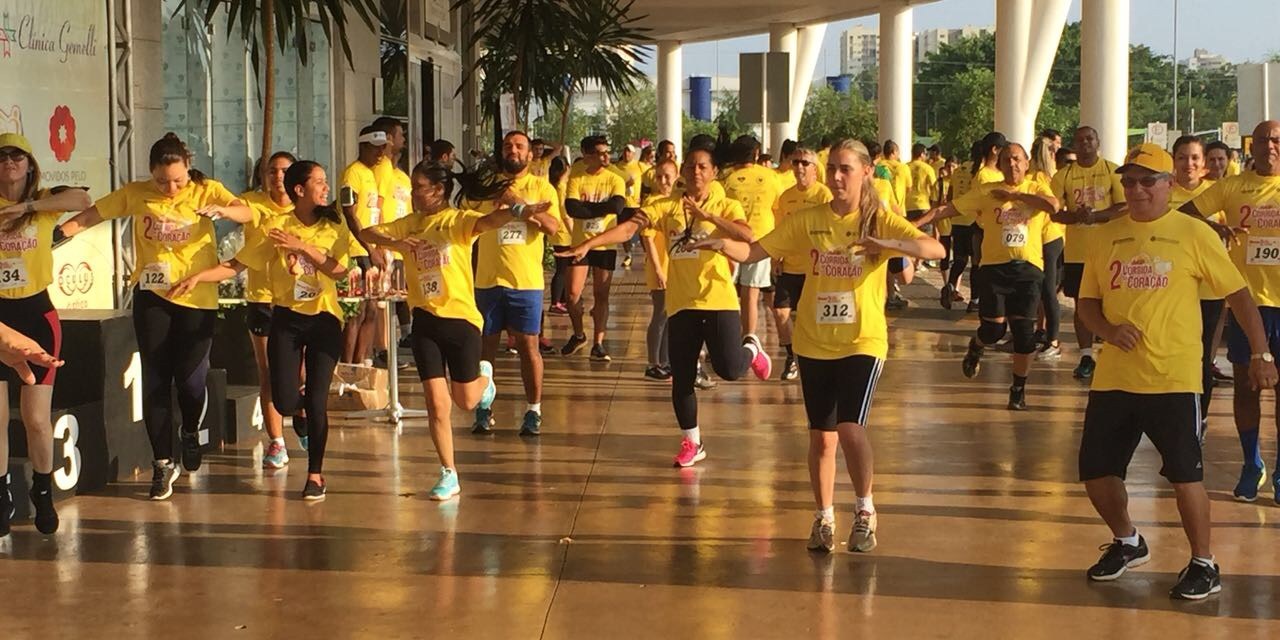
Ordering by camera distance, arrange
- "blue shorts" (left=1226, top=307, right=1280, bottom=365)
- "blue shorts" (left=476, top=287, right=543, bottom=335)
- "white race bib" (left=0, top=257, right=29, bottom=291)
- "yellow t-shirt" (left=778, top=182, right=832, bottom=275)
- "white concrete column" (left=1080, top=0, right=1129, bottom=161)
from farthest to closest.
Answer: "white concrete column" (left=1080, top=0, right=1129, bottom=161)
"yellow t-shirt" (left=778, top=182, right=832, bottom=275)
"blue shorts" (left=476, top=287, right=543, bottom=335)
"blue shorts" (left=1226, top=307, right=1280, bottom=365)
"white race bib" (left=0, top=257, right=29, bottom=291)

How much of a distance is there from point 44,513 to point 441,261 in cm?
208

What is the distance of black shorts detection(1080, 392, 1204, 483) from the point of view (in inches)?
246

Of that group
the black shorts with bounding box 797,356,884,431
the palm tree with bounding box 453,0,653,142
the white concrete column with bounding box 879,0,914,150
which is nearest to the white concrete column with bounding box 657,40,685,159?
the white concrete column with bounding box 879,0,914,150

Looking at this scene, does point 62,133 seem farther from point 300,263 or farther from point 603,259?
point 603,259

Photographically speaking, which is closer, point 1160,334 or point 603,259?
point 1160,334

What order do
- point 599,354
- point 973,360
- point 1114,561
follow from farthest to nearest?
point 599,354, point 973,360, point 1114,561

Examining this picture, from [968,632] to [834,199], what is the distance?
2.03 meters

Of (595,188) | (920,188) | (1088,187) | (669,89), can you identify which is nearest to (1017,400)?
(1088,187)

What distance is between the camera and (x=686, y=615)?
6.08m

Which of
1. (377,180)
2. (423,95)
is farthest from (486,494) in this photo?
(423,95)

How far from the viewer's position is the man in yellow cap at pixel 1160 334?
20.5 ft

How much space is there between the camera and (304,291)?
830 centimetres

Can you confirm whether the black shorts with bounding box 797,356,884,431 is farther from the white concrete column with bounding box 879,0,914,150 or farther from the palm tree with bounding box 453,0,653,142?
the white concrete column with bounding box 879,0,914,150

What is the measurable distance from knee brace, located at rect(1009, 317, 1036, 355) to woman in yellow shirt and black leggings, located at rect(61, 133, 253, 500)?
206 inches
